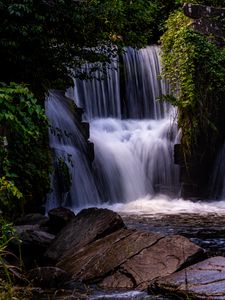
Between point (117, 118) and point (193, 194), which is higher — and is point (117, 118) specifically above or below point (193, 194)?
above

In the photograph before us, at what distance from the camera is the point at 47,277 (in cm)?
606

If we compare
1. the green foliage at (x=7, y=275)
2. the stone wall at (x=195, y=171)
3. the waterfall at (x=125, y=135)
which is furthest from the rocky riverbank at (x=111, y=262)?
the stone wall at (x=195, y=171)

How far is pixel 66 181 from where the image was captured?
1102 cm

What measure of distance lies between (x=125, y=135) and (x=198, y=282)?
9.97m

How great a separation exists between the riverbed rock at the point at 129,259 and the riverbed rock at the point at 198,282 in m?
0.32

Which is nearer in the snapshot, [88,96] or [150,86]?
[88,96]

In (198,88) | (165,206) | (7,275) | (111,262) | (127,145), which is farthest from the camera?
(127,145)

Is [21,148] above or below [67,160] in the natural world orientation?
above

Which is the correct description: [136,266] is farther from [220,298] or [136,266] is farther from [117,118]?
[117,118]

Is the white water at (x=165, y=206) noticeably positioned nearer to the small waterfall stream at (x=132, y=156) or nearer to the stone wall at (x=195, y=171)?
the small waterfall stream at (x=132, y=156)

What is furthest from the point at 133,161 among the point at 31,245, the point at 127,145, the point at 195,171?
the point at 31,245

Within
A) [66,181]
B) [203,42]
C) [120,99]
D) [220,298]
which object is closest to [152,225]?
[66,181]

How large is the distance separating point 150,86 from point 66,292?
12.1 metres

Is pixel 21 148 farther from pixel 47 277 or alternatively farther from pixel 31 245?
pixel 47 277
